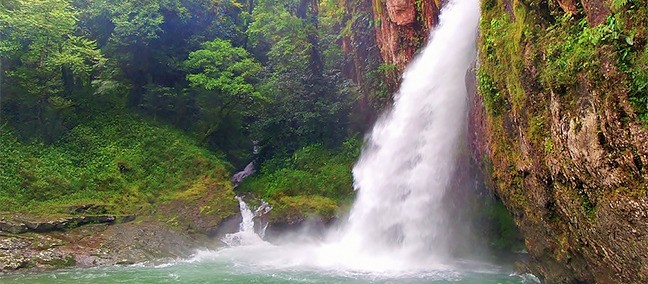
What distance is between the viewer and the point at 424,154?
13281 millimetres

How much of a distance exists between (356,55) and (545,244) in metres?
12.4

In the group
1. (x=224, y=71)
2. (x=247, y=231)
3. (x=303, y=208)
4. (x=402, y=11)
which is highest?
(x=402, y=11)

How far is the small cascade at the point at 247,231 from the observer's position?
1590 cm

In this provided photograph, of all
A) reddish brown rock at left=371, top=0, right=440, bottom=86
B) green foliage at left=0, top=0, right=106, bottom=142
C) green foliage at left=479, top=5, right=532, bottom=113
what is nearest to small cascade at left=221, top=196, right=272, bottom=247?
reddish brown rock at left=371, top=0, right=440, bottom=86

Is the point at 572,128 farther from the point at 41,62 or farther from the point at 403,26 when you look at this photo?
the point at 41,62

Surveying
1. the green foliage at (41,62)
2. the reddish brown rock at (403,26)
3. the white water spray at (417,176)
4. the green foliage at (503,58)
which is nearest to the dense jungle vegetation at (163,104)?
the green foliage at (41,62)

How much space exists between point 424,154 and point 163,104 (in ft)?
40.5

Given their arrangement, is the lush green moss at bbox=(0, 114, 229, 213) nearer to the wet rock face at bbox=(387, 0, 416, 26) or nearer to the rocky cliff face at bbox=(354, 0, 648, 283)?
the wet rock face at bbox=(387, 0, 416, 26)

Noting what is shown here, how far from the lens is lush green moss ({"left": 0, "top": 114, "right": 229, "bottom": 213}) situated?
1562 cm

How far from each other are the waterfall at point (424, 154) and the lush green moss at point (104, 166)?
730 centimetres

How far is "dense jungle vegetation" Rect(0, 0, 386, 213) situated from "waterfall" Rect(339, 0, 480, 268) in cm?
274

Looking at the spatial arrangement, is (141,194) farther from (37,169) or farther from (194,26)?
(194,26)

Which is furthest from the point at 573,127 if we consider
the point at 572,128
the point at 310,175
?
the point at 310,175

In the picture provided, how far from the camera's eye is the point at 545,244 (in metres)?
9.15
